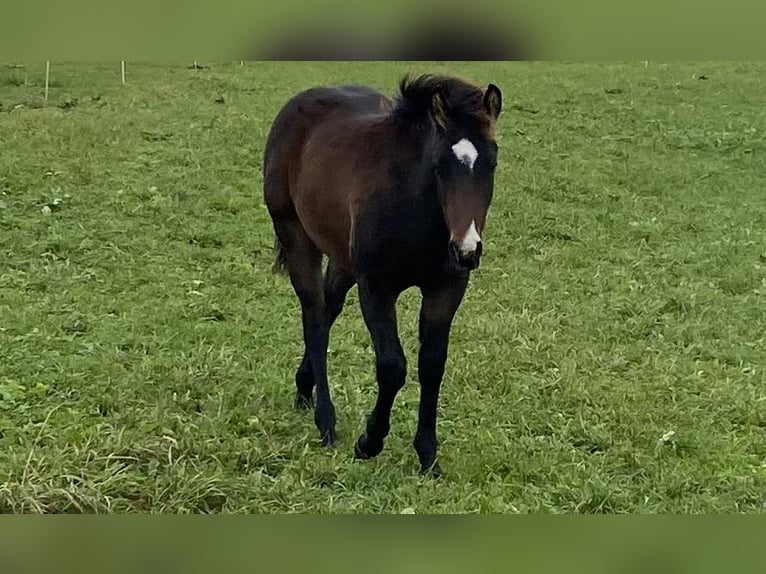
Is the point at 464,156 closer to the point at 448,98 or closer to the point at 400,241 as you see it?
the point at 448,98

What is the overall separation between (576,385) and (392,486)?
4.28ft

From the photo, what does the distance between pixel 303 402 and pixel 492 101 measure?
1816 millimetres

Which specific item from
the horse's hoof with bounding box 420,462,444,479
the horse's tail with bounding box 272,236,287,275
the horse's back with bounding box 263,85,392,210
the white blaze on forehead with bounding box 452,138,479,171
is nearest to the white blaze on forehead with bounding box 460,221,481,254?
the white blaze on forehead with bounding box 452,138,479,171

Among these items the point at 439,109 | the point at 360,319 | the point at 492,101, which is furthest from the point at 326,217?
the point at 360,319

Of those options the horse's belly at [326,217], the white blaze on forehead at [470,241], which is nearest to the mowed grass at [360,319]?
the horse's belly at [326,217]

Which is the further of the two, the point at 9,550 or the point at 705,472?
the point at 705,472

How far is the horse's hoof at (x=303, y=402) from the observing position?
152 inches

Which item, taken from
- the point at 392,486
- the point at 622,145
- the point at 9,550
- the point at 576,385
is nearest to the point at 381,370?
the point at 392,486

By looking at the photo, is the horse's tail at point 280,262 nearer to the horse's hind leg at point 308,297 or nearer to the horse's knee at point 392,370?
the horse's hind leg at point 308,297

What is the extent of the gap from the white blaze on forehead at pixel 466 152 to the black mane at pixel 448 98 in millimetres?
75

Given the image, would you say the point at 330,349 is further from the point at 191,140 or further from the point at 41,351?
the point at 191,140

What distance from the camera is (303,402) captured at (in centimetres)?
389
